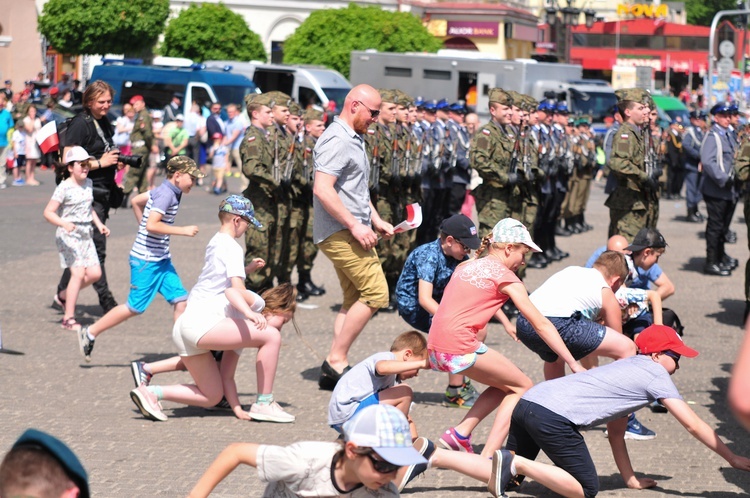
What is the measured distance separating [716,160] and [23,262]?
811cm

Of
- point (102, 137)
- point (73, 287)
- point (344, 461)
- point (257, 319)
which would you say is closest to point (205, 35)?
point (102, 137)

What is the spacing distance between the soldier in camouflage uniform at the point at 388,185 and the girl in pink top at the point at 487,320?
16.7 ft

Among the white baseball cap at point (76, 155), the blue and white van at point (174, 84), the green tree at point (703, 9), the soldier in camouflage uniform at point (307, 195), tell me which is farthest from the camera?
the green tree at point (703, 9)

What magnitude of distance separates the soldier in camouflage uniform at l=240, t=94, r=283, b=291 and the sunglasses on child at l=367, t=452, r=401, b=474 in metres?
6.76

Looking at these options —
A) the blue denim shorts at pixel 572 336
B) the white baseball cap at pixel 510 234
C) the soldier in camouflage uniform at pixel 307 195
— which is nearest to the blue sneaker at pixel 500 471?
the blue denim shorts at pixel 572 336

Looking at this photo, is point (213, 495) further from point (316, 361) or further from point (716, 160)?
point (716, 160)

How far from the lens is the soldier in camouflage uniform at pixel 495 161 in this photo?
11.3 m

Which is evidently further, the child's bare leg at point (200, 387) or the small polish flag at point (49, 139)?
the small polish flag at point (49, 139)

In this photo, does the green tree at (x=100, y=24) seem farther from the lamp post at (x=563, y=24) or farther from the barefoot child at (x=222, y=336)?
the barefoot child at (x=222, y=336)

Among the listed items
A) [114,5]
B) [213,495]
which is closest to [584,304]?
[213,495]

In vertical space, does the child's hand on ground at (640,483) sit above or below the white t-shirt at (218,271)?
below

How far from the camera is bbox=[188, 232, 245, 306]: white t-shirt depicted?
24.1 ft

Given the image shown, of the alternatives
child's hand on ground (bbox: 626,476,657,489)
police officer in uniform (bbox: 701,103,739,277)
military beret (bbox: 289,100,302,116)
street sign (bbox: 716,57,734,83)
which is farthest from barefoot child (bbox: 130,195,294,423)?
street sign (bbox: 716,57,734,83)

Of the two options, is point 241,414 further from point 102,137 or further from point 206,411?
point 102,137
